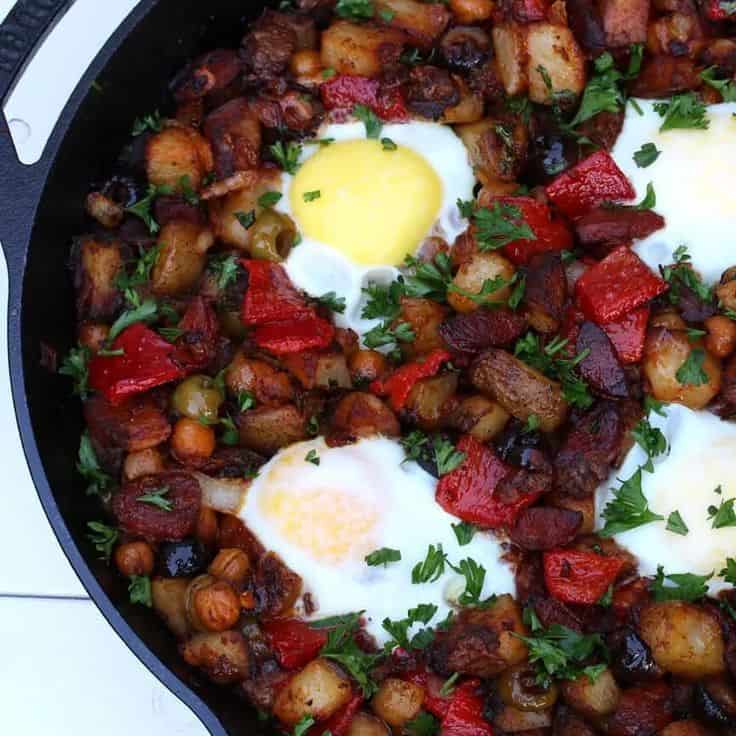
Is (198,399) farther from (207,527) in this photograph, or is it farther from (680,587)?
(680,587)

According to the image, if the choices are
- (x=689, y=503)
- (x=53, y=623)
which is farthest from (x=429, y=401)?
(x=53, y=623)

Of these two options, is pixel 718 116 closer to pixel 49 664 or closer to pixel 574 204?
pixel 574 204

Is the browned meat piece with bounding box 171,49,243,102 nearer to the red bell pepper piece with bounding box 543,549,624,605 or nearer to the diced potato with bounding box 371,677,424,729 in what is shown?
the red bell pepper piece with bounding box 543,549,624,605

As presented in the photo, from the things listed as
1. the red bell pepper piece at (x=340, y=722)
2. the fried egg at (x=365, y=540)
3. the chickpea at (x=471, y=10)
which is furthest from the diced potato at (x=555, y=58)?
the red bell pepper piece at (x=340, y=722)

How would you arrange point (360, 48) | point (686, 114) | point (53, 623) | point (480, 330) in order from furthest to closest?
point (53, 623) < point (360, 48) < point (686, 114) < point (480, 330)

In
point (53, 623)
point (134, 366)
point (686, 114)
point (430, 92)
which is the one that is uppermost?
point (430, 92)

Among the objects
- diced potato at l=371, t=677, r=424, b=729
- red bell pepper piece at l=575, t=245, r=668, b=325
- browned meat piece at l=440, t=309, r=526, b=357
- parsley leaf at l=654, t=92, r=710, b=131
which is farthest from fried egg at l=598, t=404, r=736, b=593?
parsley leaf at l=654, t=92, r=710, b=131
